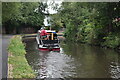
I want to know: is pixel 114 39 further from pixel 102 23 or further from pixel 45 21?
pixel 45 21

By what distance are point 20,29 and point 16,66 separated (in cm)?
4170

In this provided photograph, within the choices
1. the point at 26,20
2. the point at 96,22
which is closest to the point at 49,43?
the point at 96,22

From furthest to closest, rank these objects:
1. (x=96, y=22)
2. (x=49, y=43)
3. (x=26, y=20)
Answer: (x=26, y=20) < (x=96, y=22) < (x=49, y=43)

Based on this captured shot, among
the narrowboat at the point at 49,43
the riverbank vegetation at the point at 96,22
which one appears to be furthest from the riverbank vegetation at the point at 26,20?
the narrowboat at the point at 49,43

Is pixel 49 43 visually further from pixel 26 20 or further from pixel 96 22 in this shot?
pixel 26 20

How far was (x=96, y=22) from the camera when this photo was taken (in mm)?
28312

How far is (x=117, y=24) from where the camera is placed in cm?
2506

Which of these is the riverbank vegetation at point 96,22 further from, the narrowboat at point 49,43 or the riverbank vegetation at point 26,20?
the riverbank vegetation at point 26,20

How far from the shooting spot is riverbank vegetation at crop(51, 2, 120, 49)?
2451 cm

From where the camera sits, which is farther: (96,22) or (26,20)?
(26,20)

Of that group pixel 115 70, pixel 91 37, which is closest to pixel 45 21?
pixel 91 37

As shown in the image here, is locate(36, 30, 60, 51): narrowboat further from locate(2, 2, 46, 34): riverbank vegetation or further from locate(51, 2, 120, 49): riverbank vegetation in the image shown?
locate(2, 2, 46, 34): riverbank vegetation

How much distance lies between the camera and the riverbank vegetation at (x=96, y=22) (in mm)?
24513

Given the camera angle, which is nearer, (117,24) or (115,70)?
(115,70)
